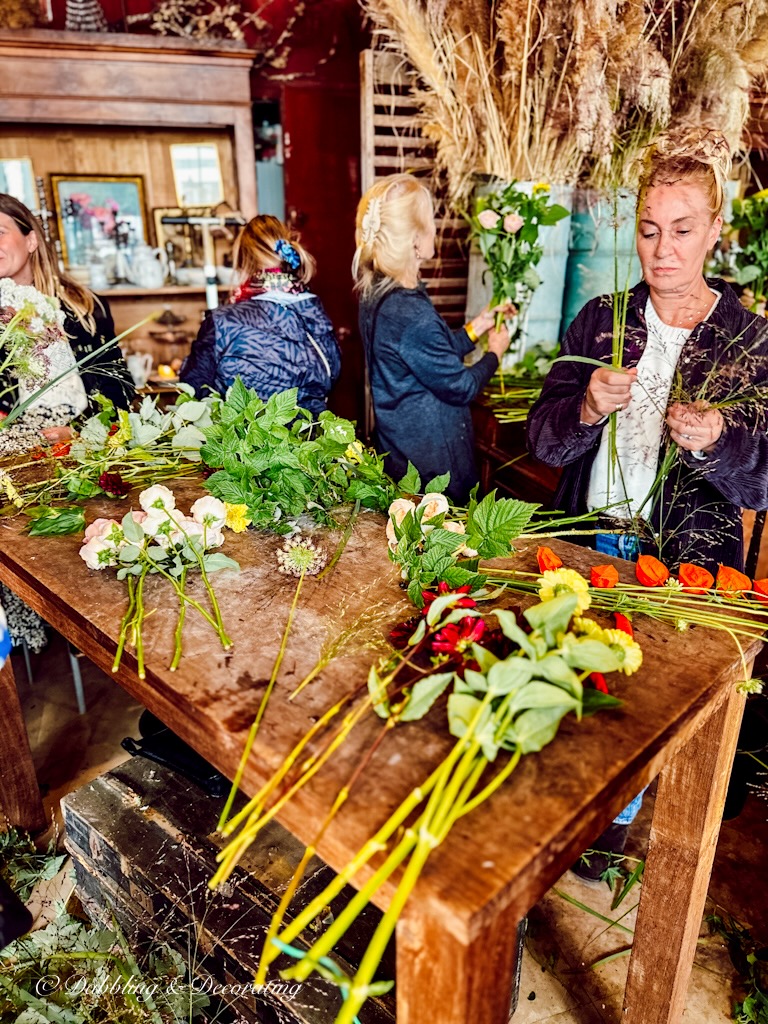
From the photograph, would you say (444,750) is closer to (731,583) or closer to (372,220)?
(731,583)

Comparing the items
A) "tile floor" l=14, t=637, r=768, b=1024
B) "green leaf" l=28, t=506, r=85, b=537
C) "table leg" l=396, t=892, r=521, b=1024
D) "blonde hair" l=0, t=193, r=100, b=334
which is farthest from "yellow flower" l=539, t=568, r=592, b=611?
"blonde hair" l=0, t=193, r=100, b=334

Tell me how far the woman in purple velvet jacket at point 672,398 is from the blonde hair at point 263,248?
1.14m

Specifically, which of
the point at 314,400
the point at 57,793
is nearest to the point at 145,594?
the point at 57,793

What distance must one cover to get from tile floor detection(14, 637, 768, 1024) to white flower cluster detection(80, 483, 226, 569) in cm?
125

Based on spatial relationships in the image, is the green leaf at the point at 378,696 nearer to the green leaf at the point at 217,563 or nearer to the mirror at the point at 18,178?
the green leaf at the point at 217,563

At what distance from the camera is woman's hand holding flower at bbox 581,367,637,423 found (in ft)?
5.02

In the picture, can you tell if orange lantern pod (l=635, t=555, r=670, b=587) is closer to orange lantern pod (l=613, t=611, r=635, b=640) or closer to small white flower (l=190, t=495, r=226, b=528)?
orange lantern pod (l=613, t=611, r=635, b=640)

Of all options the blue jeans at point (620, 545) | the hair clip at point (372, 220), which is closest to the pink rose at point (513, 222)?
the hair clip at point (372, 220)

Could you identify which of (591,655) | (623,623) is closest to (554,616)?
(591,655)

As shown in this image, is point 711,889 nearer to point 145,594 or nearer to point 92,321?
point 145,594

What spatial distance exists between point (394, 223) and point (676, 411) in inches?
50.4

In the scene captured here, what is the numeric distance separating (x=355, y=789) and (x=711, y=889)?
1.56m

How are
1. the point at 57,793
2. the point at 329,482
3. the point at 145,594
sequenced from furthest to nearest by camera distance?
the point at 57,793 < the point at 329,482 < the point at 145,594

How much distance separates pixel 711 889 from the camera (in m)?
1.92
